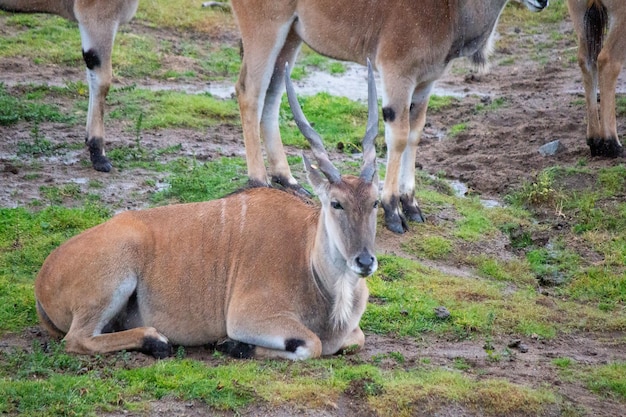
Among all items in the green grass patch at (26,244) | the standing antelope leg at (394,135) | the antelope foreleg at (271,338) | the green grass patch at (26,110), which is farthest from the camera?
the green grass patch at (26,110)

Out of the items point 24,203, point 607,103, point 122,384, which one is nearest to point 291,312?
point 122,384

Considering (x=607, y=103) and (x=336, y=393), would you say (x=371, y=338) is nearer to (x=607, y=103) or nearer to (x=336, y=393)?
(x=336, y=393)

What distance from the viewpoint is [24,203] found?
6.84 meters

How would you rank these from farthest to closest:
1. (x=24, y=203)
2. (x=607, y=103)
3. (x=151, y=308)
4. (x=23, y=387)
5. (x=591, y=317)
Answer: (x=607, y=103)
(x=24, y=203)
(x=591, y=317)
(x=151, y=308)
(x=23, y=387)

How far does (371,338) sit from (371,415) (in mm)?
991

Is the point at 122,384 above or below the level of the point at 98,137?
below

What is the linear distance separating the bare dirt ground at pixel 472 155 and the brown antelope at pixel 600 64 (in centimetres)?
18

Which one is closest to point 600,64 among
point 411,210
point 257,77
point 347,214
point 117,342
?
point 411,210

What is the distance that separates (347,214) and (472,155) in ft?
13.9

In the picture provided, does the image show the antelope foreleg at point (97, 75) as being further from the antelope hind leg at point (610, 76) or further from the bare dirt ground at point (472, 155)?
the antelope hind leg at point (610, 76)

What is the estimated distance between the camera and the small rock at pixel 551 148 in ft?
28.9

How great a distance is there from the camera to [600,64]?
27.5 feet

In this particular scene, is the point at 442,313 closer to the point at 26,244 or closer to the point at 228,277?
the point at 228,277

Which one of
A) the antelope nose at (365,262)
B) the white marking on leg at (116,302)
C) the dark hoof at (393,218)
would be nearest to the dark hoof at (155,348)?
the white marking on leg at (116,302)
